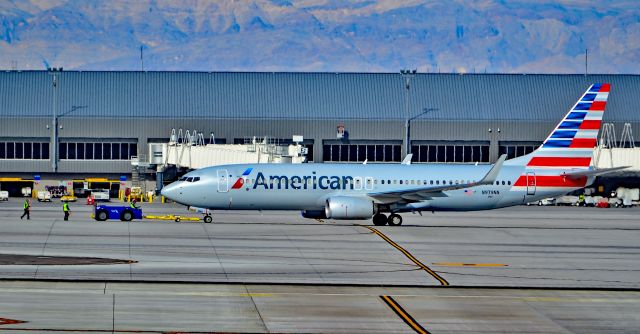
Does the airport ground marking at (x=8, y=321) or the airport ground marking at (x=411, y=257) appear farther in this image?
the airport ground marking at (x=411, y=257)

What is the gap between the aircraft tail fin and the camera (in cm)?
7494

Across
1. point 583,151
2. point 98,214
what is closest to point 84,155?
point 98,214

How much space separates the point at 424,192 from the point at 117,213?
1965 centimetres

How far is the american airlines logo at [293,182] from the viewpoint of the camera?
70.1 metres

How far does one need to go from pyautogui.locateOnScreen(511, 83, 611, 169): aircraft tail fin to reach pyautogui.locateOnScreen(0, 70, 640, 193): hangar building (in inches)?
1749

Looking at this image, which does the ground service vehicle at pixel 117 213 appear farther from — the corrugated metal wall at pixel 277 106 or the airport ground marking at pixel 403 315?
the corrugated metal wall at pixel 277 106

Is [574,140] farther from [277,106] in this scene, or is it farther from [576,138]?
[277,106]

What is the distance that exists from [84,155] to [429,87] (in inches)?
1509

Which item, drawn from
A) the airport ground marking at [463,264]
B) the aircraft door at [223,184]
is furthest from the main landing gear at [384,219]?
the airport ground marking at [463,264]

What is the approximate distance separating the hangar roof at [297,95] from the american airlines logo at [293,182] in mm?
50692

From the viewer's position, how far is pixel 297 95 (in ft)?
407

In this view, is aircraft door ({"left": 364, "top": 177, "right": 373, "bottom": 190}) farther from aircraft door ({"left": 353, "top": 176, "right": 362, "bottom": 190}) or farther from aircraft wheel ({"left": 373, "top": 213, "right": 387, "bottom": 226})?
aircraft wheel ({"left": 373, "top": 213, "right": 387, "bottom": 226})

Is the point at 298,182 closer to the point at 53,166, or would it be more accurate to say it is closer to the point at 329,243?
the point at 329,243

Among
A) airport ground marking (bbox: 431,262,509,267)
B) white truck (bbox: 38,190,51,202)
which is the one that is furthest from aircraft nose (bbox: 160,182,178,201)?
white truck (bbox: 38,190,51,202)
